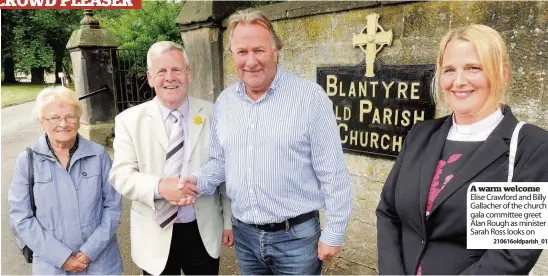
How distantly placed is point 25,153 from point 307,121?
1572 millimetres

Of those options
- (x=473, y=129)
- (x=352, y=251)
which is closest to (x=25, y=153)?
(x=473, y=129)

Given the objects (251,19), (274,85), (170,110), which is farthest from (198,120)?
(251,19)

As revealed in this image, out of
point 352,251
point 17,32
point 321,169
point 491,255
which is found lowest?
point 352,251

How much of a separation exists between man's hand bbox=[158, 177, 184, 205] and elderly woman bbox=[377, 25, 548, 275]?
1.05 metres

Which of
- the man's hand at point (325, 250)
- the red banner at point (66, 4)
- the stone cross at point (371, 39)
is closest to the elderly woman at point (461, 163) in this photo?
the man's hand at point (325, 250)

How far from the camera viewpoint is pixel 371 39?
312 centimetres

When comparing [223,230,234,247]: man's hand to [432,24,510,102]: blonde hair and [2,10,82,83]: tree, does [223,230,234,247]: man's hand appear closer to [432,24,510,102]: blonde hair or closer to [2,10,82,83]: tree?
[432,24,510,102]: blonde hair

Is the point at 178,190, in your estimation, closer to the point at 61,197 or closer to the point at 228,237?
the point at 228,237

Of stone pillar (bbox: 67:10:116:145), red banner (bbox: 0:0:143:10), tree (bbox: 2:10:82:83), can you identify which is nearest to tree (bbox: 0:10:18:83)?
tree (bbox: 2:10:82:83)

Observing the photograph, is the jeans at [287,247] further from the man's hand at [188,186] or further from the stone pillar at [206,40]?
the stone pillar at [206,40]

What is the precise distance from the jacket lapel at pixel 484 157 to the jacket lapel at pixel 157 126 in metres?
1.43

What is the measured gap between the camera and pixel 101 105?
7637 mm

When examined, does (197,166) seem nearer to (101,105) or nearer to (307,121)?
(307,121)

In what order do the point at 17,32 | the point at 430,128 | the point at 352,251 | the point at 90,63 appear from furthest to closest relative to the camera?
the point at 17,32
the point at 90,63
the point at 352,251
the point at 430,128
